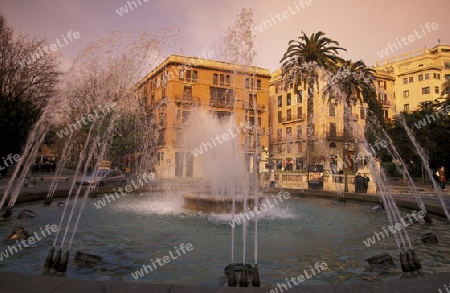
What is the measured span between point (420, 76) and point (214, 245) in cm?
7087

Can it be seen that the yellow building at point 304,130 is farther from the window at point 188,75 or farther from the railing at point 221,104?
the window at point 188,75

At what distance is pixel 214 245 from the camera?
23.1ft

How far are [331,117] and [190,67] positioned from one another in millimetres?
23460

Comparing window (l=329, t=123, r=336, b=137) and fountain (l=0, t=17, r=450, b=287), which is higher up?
window (l=329, t=123, r=336, b=137)

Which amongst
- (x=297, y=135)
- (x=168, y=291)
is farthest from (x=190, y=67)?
(x=168, y=291)

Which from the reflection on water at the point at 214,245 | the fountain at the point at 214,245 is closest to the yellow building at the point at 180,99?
the fountain at the point at 214,245

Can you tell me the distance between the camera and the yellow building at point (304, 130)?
49.8m

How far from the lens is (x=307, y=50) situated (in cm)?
3091

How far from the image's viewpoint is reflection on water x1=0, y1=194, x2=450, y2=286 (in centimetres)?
523

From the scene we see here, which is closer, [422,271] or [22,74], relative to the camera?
[422,271]

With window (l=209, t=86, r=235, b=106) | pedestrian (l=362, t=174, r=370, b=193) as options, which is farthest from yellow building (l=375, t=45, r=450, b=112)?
pedestrian (l=362, t=174, r=370, b=193)

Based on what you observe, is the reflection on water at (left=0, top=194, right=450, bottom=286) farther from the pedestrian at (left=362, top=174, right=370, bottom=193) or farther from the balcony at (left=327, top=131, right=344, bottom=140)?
the balcony at (left=327, top=131, right=344, bottom=140)

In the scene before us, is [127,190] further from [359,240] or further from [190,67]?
[190,67]

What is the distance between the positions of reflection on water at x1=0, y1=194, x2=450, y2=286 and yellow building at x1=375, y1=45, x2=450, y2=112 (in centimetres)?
6133
